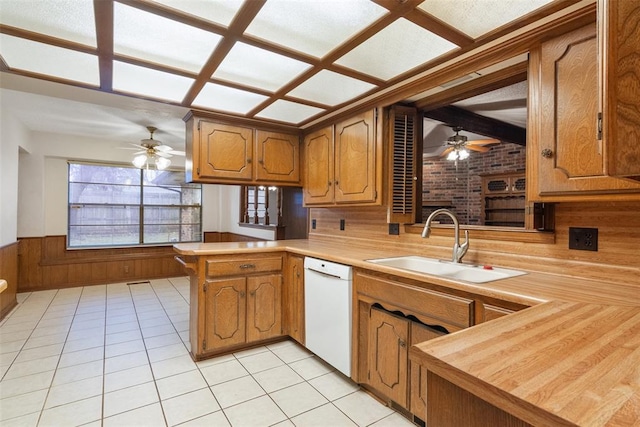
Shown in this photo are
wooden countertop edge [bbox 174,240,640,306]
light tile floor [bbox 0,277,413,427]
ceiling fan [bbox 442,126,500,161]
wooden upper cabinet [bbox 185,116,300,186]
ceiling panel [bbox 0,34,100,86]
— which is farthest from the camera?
ceiling fan [bbox 442,126,500,161]

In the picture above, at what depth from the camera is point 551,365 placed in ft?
2.29

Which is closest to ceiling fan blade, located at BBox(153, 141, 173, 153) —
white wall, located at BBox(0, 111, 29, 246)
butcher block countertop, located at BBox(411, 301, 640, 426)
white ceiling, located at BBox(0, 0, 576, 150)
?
white wall, located at BBox(0, 111, 29, 246)

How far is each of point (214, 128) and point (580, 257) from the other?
2.88 meters

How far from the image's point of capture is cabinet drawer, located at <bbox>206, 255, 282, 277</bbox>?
8.38 ft

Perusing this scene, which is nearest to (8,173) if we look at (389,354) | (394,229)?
(394,229)

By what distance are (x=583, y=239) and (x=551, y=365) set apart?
1250mm

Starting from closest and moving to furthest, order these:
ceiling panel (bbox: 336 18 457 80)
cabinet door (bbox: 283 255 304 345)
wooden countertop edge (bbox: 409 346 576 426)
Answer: wooden countertop edge (bbox: 409 346 576 426) < ceiling panel (bbox: 336 18 457 80) < cabinet door (bbox: 283 255 304 345)

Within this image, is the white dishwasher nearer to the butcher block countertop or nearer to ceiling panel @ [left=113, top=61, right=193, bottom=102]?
the butcher block countertop

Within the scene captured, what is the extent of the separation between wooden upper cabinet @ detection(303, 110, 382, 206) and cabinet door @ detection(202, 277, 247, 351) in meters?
1.14

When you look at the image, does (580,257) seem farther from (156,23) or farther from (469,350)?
(156,23)

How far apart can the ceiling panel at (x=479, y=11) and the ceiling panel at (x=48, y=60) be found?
6.41 feet

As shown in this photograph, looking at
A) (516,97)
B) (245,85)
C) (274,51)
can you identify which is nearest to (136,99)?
(245,85)

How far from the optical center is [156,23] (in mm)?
1570

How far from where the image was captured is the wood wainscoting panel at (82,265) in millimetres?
4723
